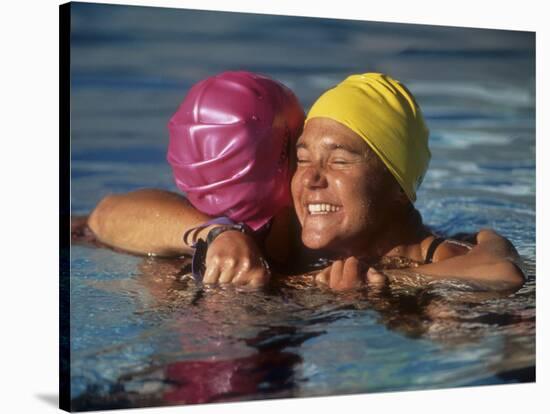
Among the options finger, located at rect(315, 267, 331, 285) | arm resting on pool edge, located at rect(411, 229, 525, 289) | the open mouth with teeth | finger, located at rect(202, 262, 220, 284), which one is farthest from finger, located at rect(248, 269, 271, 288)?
arm resting on pool edge, located at rect(411, 229, 525, 289)

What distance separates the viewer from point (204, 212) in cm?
638

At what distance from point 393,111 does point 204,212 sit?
1.09 metres

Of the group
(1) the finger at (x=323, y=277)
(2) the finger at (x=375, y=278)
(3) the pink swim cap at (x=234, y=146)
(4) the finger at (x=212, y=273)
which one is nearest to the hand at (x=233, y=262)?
(4) the finger at (x=212, y=273)

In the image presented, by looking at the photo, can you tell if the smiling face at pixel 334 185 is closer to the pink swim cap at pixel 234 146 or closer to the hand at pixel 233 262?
the pink swim cap at pixel 234 146

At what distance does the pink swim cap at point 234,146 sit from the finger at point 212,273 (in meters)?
0.27

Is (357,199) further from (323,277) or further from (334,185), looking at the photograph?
(323,277)

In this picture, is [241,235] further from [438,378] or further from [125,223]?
[438,378]

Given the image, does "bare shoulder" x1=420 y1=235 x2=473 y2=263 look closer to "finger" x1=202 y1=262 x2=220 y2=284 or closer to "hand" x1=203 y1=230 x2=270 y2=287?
"hand" x1=203 y1=230 x2=270 y2=287

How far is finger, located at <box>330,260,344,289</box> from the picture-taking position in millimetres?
6461

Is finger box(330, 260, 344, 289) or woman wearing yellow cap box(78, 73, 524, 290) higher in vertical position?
woman wearing yellow cap box(78, 73, 524, 290)

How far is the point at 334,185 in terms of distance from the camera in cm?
639

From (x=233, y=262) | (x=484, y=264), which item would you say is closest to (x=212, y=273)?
(x=233, y=262)

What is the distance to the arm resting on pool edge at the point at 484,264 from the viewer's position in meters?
6.62

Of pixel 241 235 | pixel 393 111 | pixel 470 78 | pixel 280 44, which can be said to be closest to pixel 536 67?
pixel 470 78
